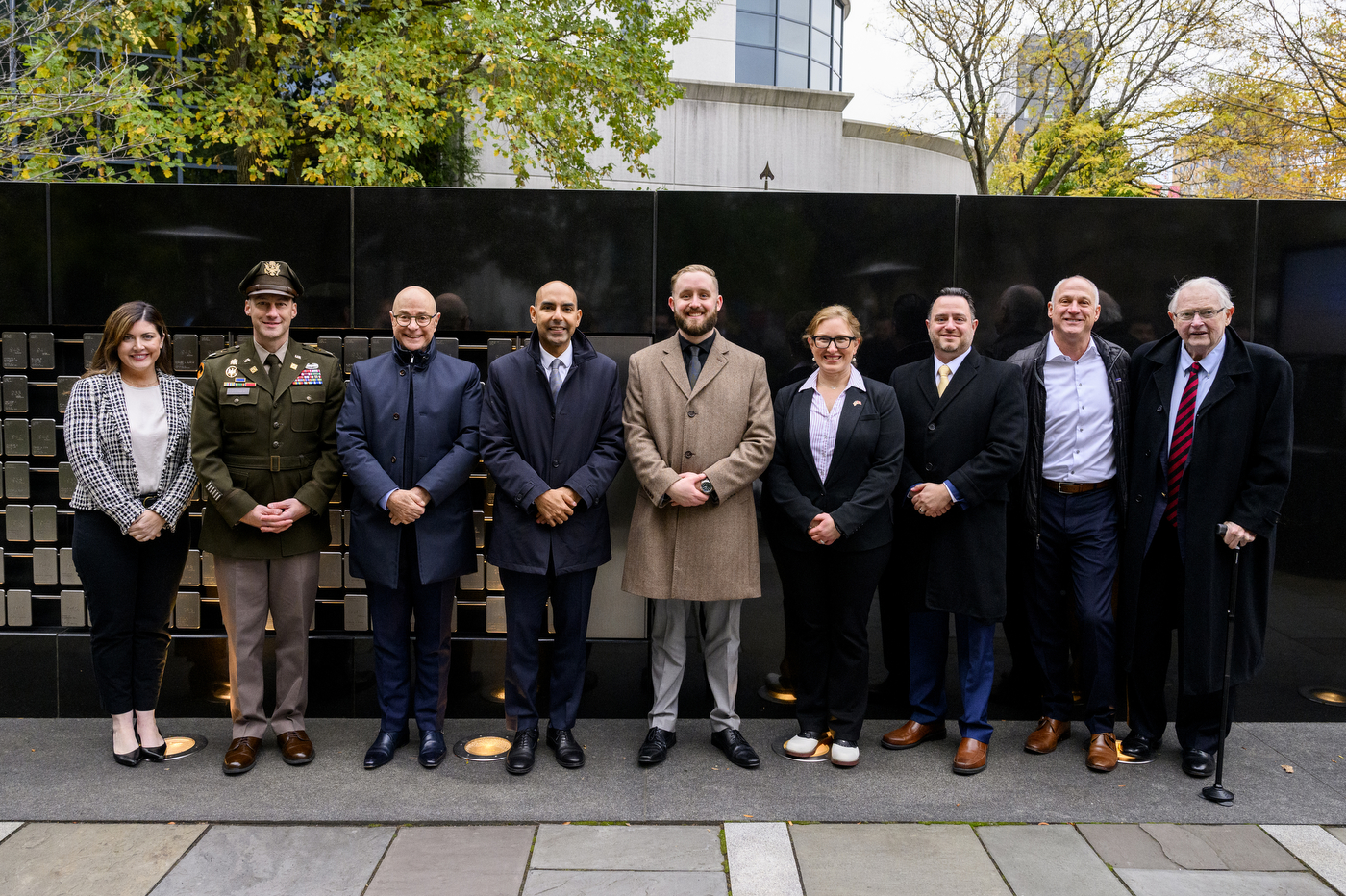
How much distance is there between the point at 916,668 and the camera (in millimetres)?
4336

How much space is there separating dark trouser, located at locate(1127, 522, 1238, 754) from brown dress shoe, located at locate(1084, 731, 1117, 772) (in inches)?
7.3

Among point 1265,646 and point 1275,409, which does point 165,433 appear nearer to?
point 1275,409

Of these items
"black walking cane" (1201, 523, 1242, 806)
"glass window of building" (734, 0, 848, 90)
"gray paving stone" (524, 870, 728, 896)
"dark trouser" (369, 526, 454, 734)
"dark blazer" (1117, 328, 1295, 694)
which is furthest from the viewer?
"glass window of building" (734, 0, 848, 90)

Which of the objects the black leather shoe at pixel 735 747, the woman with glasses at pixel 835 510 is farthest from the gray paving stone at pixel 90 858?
the woman with glasses at pixel 835 510

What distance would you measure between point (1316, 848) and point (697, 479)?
271cm

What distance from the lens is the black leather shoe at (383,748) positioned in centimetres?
398

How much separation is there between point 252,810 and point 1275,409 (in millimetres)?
4530

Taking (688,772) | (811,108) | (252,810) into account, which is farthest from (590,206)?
(811,108)

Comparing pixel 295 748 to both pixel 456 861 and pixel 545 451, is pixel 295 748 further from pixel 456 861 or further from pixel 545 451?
pixel 545 451

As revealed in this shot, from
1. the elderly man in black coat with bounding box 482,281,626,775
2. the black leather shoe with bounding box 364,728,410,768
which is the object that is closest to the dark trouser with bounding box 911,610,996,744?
the elderly man in black coat with bounding box 482,281,626,775

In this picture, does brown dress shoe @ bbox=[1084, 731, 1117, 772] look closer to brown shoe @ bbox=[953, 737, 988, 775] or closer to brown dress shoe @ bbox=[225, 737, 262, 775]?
brown shoe @ bbox=[953, 737, 988, 775]

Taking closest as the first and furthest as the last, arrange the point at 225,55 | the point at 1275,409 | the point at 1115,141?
the point at 1275,409, the point at 225,55, the point at 1115,141

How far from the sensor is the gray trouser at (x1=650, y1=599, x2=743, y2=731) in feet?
13.5

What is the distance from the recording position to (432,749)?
158 inches
